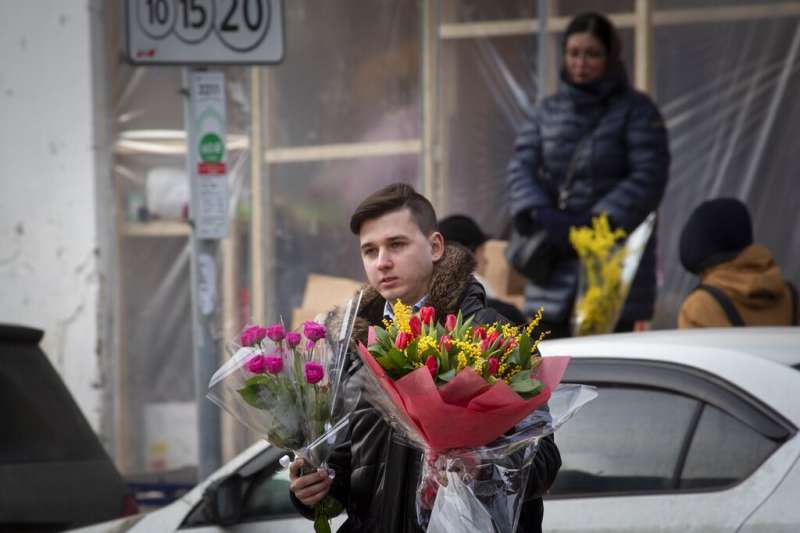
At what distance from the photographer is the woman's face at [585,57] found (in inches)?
292

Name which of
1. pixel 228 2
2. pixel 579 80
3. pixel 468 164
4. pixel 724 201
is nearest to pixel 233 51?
pixel 228 2

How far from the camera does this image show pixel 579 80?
7.51m

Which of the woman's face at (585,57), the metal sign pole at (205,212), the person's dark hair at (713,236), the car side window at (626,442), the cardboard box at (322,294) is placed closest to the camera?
the car side window at (626,442)

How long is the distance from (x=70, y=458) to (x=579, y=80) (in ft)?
10.9

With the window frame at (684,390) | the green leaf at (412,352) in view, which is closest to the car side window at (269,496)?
the window frame at (684,390)

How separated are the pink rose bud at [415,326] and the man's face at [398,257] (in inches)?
11.8

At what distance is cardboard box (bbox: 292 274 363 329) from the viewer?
375 inches

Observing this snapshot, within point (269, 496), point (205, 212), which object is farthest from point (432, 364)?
point (205, 212)

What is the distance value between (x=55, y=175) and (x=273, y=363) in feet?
22.1

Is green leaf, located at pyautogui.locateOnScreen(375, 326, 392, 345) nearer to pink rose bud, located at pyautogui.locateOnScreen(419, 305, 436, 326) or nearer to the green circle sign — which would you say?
pink rose bud, located at pyautogui.locateOnScreen(419, 305, 436, 326)

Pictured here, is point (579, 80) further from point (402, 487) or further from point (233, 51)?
point (402, 487)

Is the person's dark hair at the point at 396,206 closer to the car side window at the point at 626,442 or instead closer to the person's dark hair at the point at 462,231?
the car side window at the point at 626,442

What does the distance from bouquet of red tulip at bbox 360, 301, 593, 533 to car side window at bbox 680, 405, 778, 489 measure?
1.11m

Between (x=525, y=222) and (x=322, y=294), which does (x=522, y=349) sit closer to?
(x=525, y=222)
